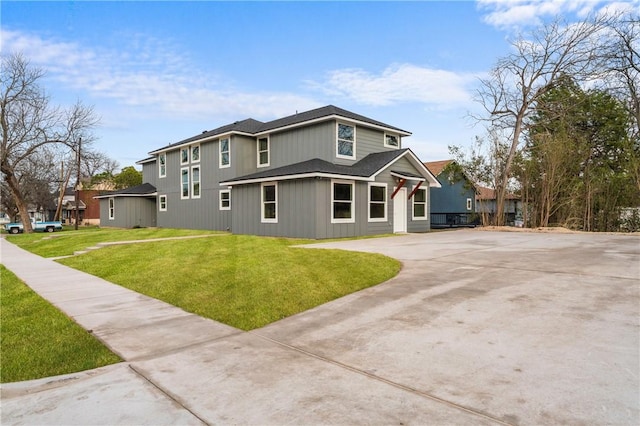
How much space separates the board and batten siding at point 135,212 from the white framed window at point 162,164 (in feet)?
9.55

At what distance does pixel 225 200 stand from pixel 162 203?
27.6ft

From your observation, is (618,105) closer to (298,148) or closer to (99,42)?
(298,148)

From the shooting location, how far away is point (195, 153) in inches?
945

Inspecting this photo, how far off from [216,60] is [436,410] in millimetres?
17748

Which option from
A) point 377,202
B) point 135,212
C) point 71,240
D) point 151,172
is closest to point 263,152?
point 377,202

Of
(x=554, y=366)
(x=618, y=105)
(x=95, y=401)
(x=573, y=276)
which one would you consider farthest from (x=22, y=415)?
(x=618, y=105)

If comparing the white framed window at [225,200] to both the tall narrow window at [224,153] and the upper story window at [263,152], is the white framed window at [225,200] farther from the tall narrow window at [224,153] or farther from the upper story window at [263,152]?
the upper story window at [263,152]

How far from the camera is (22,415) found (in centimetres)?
265

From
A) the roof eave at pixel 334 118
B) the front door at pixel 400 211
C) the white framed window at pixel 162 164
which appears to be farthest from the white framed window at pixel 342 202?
the white framed window at pixel 162 164

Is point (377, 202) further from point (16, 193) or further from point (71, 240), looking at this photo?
point (16, 193)

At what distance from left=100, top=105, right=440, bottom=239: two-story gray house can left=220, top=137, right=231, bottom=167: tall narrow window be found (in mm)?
58

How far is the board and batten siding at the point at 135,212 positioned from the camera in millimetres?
28672

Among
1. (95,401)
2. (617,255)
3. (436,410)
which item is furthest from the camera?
(617,255)

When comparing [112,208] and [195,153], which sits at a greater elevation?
[195,153]
